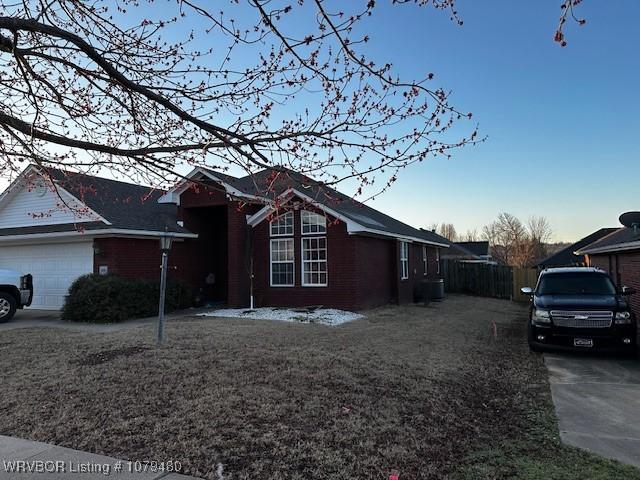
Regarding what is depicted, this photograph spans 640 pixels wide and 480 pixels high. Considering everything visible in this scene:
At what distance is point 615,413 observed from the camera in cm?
577

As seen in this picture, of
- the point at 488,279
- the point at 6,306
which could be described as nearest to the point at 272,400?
the point at 6,306

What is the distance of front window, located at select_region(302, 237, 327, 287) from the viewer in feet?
53.5

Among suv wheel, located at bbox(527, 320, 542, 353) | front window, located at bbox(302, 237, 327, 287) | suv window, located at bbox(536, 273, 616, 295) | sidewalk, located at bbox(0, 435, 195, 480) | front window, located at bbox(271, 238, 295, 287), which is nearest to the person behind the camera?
sidewalk, located at bbox(0, 435, 195, 480)

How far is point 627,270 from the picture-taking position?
48.9ft

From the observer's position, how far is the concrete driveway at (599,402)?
475 centimetres

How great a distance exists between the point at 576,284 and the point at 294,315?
7552mm

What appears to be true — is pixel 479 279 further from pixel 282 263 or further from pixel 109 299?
pixel 109 299

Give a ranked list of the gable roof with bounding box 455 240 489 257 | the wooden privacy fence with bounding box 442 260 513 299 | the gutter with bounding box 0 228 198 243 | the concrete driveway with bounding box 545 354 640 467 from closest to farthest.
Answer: the concrete driveway with bounding box 545 354 640 467
the gutter with bounding box 0 228 198 243
the wooden privacy fence with bounding box 442 260 513 299
the gable roof with bounding box 455 240 489 257

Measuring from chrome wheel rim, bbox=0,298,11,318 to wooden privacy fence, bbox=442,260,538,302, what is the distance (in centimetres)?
2194

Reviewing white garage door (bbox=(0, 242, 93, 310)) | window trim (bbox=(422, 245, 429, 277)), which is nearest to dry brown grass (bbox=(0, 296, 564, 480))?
white garage door (bbox=(0, 242, 93, 310))

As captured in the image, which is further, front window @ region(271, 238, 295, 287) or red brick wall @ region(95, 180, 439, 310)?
front window @ region(271, 238, 295, 287)

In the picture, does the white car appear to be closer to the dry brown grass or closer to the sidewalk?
the dry brown grass

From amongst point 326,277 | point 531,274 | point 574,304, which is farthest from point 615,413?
point 531,274

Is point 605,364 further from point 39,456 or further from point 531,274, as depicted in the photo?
point 531,274
